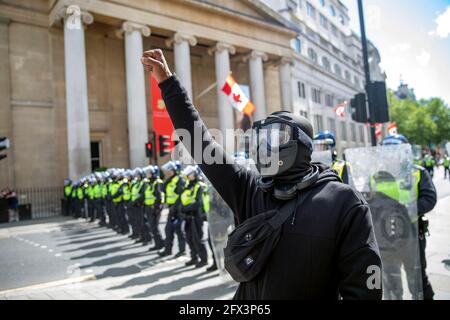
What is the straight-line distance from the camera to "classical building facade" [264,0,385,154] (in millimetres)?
31641

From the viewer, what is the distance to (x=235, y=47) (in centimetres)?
2656

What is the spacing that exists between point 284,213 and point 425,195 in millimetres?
3297

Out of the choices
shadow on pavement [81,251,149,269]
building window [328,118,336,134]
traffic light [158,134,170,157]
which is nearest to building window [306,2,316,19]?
building window [328,118,336,134]

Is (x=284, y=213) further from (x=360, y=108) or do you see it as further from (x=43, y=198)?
(x=43, y=198)

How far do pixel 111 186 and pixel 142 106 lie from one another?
372 inches

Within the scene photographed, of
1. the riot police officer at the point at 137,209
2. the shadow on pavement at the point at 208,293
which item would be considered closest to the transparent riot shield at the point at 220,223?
the shadow on pavement at the point at 208,293

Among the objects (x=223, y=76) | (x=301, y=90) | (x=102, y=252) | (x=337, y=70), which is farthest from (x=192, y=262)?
(x=337, y=70)

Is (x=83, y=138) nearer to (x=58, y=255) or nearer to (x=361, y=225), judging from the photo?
(x=58, y=255)

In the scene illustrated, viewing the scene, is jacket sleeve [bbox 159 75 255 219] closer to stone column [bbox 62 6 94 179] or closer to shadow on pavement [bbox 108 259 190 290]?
shadow on pavement [bbox 108 259 190 290]

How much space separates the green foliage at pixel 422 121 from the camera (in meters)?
53.9

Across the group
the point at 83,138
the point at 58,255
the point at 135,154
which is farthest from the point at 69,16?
the point at 58,255

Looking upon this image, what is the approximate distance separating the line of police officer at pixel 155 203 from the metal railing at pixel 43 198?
4.38 metres

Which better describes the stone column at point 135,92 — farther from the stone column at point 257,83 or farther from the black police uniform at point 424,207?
the black police uniform at point 424,207

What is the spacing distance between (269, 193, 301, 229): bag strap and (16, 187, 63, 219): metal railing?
18965 mm
